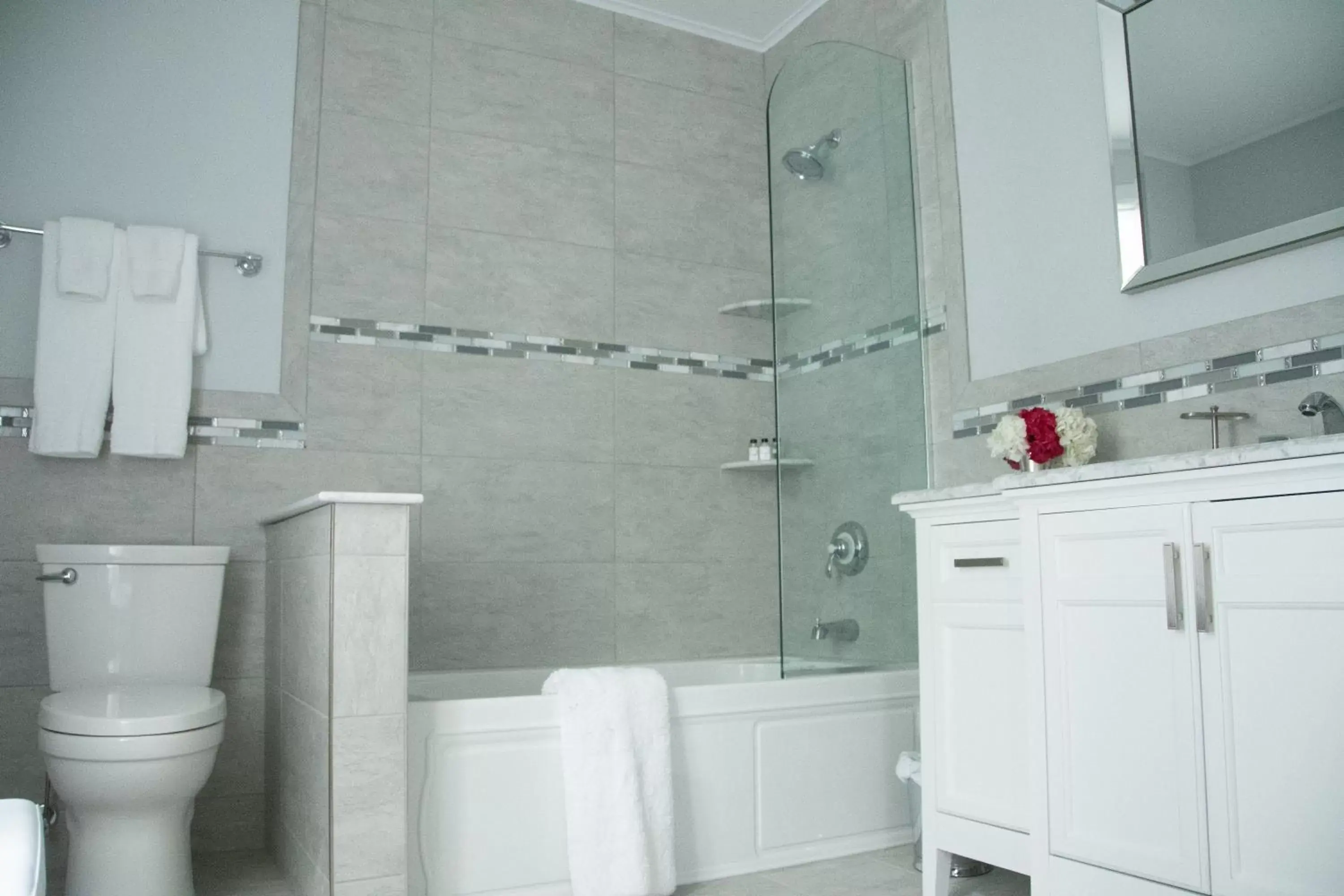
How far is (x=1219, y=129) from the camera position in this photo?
2326mm

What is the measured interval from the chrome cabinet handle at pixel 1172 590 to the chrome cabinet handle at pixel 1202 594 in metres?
0.03

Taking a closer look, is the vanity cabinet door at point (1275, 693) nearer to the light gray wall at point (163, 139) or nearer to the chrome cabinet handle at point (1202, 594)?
the chrome cabinet handle at point (1202, 594)

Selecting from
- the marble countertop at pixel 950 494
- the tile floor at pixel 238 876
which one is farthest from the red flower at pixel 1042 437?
the tile floor at pixel 238 876

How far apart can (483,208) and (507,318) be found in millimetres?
370

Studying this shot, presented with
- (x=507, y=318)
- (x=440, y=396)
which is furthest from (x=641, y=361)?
(x=440, y=396)

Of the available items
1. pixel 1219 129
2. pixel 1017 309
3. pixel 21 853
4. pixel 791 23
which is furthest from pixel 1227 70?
pixel 21 853

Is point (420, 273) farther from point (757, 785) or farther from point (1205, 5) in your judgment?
point (1205, 5)

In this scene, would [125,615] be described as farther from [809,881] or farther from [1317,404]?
[1317,404]

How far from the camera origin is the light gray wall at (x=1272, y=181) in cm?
211

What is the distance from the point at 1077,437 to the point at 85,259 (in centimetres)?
257

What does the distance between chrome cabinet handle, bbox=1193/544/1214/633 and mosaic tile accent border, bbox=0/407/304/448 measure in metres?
2.41

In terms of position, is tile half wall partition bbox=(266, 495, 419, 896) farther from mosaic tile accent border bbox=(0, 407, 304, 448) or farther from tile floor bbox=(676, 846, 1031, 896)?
mosaic tile accent border bbox=(0, 407, 304, 448)

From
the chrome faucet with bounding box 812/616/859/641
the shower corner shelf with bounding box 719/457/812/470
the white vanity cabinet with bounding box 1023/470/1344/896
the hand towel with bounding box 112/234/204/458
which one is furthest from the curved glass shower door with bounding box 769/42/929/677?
the hand towel with bounding box 112/234/204/458

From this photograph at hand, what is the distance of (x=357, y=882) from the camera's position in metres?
2.15
